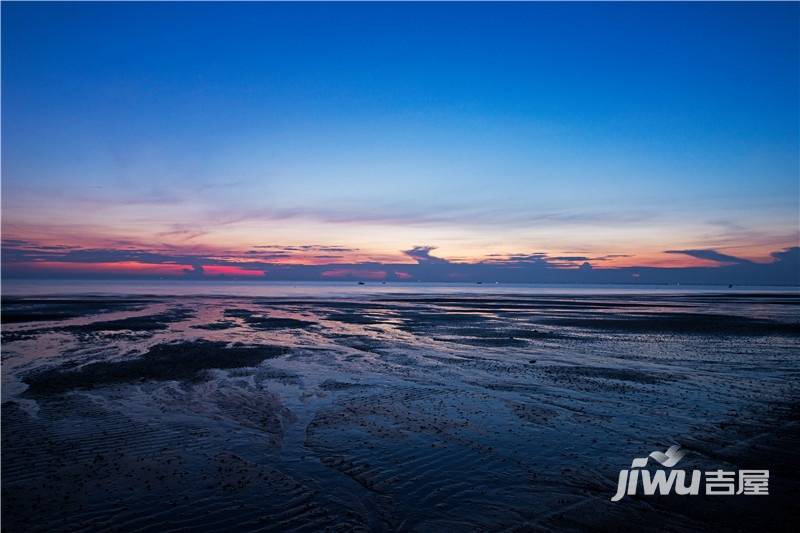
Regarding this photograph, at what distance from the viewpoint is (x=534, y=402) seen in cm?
1612

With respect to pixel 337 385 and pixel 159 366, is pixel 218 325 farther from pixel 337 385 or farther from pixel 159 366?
pixel 337 385

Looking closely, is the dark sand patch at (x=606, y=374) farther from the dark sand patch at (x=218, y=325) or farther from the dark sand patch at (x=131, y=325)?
the dark sand patch at (x=131, y=325)

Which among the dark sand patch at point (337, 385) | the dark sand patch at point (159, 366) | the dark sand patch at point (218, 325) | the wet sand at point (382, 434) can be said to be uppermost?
the wet sand at point (382, 434)

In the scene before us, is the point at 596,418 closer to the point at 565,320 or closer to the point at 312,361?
the point at 312,361

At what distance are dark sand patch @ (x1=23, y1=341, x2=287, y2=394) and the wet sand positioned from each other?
0.18 metres

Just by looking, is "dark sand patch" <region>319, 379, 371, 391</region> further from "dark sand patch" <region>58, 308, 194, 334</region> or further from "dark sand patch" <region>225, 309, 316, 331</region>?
"dark sand patch" <region>58, 308, 194, 334</region>

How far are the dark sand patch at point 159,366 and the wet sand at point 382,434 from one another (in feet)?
0.59

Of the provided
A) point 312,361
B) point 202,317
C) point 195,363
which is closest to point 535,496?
point 312,361

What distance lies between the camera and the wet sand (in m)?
8.65

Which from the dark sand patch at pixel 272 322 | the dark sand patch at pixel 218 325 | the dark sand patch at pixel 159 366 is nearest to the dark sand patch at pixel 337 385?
the dark sand patch at pixel 159 366

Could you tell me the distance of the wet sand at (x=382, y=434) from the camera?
8.65m

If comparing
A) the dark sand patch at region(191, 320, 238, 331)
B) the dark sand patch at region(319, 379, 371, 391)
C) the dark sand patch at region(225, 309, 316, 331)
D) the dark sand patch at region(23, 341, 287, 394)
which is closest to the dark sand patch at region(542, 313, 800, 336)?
the dark sand patch at region(225, 309, 316, 331)

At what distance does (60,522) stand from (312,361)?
16.0 m

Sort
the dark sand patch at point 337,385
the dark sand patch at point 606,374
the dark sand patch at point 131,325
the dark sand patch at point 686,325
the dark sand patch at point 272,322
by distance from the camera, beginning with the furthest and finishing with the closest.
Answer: the dark sand patch at point 272,322 < the dark sand patch at point 686,325 < the dark sand patch at point 131,325 < the dark sand patch at point 606,374 < the dark sand patch at point 337,385
